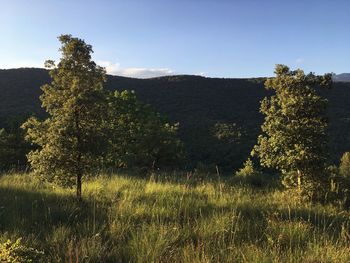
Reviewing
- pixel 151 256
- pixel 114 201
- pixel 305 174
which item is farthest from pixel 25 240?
pixel 305 174

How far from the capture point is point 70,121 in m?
7.54

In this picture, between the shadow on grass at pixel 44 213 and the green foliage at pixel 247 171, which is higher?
the shadow on grass at pixel 44 213

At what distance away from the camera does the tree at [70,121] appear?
7.44 metres

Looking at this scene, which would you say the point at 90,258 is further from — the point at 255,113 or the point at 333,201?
the point at 255,113

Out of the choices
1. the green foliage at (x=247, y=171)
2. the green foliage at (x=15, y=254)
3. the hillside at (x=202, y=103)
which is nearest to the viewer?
the green foliage at (x=15, y=254)

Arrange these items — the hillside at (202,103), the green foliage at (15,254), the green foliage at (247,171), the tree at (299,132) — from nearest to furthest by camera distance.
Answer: the green foliage at (15,254)
the tree at (299,132)
the green foliage at (247,171)
the hillside at (202,103)

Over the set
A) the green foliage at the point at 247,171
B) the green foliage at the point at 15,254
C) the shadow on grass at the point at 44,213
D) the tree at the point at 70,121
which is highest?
the tree at the point at 70,121

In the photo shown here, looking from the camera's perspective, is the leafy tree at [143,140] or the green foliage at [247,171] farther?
the leafy tree at [143,140]

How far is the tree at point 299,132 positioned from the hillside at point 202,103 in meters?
33.8

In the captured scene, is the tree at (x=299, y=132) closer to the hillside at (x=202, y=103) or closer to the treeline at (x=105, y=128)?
the treeline at (x=105, y=128)

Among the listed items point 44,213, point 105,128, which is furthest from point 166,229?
point 105,128

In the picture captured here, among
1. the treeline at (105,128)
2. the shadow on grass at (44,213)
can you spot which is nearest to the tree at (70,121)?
the treeline at (105,128)

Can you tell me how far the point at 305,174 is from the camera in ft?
31.6

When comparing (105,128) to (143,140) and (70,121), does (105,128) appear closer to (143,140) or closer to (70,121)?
(70,121)
